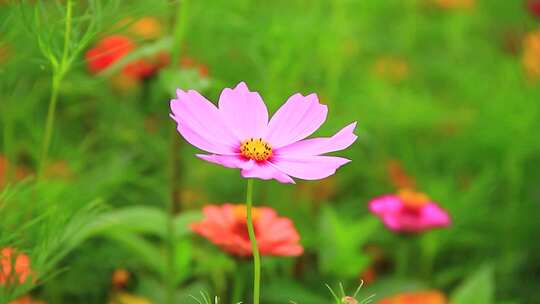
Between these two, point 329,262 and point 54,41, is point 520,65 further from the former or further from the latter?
point 54,41

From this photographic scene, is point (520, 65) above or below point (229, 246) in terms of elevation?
above

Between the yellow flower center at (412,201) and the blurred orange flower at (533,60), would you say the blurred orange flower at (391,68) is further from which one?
the yellow flower center at (412,201)

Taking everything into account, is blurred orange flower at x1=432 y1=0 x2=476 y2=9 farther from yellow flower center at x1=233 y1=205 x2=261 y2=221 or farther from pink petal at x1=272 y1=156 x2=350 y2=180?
pink petal at x1=272 y1=156 x2=350 y2=180

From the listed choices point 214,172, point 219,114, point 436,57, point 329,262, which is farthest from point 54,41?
point 436,57

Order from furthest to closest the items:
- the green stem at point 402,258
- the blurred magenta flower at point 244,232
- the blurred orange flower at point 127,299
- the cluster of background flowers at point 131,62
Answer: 1. the cluster of background flowers at point 131,62
2. the green stem at point 402,258
3. the blurred orange flower at point 127,299
4. the blurred magenta flower at point 244,232

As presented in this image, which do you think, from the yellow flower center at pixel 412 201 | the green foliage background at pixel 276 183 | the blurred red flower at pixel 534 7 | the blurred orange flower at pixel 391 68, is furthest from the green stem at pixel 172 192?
the blurred red flower at pixel 534 7

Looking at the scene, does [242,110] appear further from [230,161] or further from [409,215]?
[409,215]
